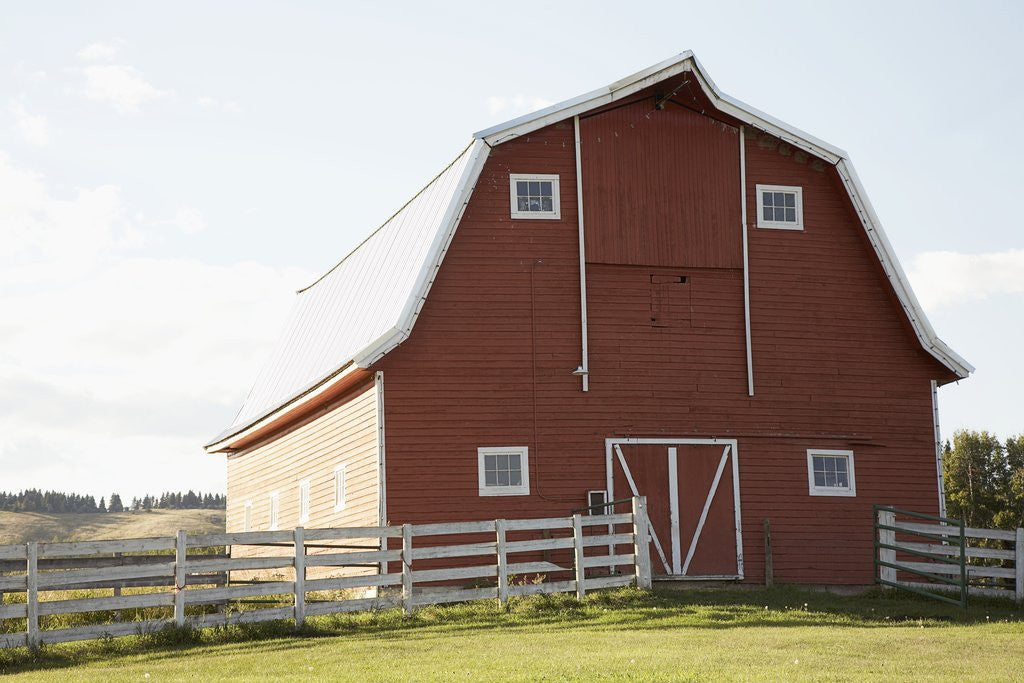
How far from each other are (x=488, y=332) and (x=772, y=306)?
489cm

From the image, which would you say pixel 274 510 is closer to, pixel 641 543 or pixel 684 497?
pixel 684 497

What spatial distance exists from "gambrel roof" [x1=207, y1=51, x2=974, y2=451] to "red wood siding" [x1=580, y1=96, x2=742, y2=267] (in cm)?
59

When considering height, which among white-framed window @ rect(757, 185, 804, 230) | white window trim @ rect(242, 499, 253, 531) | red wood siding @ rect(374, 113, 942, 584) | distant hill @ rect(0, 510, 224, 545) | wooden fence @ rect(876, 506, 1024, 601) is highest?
white-framed window @ rect(757, 185, 804, 230)

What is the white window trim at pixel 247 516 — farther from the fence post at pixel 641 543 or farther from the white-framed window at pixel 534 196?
the fence post at pixel 641 543

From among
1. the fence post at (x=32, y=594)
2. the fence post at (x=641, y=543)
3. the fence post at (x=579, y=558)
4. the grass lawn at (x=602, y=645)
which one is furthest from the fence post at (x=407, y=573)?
the fence post at (x=32, y=594)

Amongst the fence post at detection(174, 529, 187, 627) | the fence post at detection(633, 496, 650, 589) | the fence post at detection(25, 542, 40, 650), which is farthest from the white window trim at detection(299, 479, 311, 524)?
the fence post at detection(25, 542, 40, 650)

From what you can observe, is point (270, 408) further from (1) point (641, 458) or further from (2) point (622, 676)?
(2) point (622, 676)

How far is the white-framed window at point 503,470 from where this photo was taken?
21188 millimetres

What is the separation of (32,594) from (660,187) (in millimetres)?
11782

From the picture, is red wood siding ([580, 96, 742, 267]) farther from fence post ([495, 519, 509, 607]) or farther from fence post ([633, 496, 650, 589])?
fence post ([495, 519, 509, 607])

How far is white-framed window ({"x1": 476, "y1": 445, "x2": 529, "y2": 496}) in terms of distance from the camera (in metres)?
21.2

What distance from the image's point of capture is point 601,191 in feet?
73.2

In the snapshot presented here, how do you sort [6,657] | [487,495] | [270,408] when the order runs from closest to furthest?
[6,657] < [487,495] < [270,408]

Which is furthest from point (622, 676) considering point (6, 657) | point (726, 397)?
point (726, 397)
